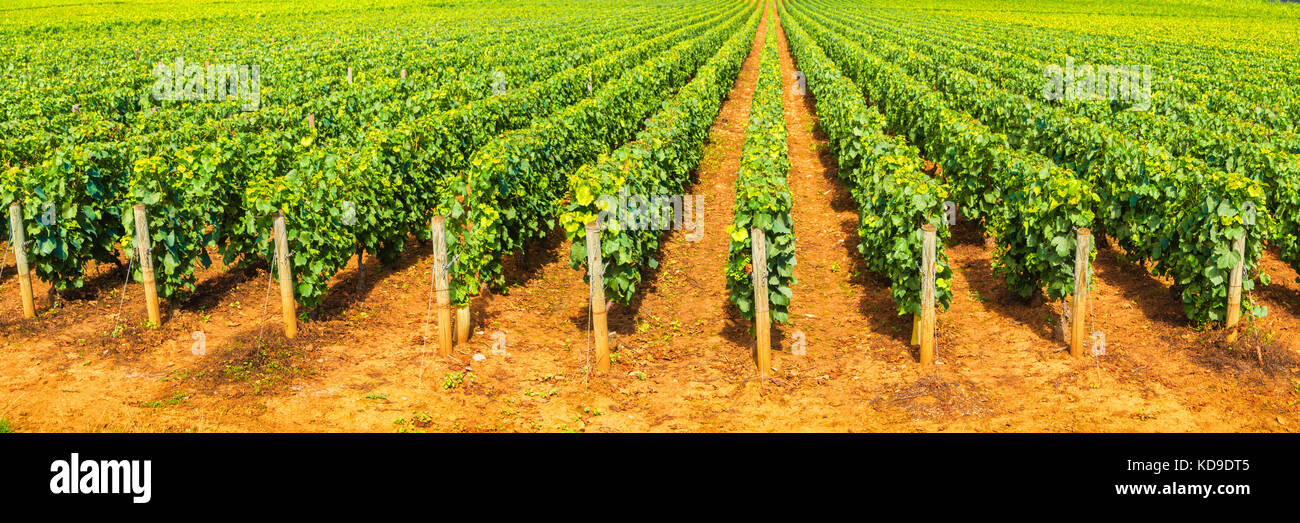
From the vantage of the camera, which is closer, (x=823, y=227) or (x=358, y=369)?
(x=358, y=369)

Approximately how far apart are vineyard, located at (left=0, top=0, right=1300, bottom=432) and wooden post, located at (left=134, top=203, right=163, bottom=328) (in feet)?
0.25

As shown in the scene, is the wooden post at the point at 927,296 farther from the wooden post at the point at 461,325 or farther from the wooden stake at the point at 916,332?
the wooden post at the point at 461,325

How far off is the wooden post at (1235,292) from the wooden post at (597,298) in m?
6.34

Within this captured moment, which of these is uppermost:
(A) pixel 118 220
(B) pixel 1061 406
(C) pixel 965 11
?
(C) pixel 965 11

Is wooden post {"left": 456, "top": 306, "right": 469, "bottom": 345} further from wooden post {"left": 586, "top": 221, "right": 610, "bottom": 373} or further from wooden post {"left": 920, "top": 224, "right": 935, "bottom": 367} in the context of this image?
wooden post {"left": 920, "top": 224, "right": 935, "bottom": 367}

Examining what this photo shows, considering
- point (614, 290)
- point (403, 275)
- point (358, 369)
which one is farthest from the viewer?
point (403, 275)

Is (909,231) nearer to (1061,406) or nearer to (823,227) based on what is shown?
(1061,406)

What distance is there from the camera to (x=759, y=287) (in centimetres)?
898

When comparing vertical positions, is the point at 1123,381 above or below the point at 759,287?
below

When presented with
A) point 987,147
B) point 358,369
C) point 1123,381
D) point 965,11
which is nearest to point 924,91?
point 987,147

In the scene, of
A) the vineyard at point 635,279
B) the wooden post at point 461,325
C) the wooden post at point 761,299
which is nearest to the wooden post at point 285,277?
the vineyard at point 635,279

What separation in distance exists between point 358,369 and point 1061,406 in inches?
261

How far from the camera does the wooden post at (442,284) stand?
370 inches

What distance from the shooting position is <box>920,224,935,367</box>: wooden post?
8984mm
